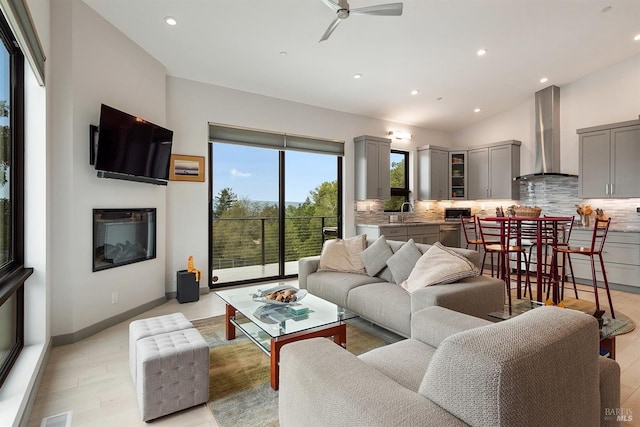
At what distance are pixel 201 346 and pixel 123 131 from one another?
2391mm

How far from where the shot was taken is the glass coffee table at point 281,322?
7.19ft

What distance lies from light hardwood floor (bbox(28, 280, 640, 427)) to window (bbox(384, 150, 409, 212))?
409 cm

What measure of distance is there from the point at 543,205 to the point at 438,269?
14.7ft

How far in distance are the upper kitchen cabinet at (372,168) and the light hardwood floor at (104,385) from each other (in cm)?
379

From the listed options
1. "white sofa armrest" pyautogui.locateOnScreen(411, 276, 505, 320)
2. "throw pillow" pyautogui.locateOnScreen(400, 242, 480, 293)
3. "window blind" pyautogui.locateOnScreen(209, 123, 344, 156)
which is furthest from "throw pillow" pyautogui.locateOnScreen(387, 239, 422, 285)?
"window blind" pyautogui.locateOnScreen(209, 123, 344, 156)

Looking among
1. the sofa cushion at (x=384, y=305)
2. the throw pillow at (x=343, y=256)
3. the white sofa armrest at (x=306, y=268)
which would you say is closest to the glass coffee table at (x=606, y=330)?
the sofa cushion at (x=384, y=305)

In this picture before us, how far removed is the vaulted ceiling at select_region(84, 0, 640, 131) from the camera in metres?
3.31

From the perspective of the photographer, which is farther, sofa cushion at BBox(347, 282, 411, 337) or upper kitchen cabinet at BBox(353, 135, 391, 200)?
upper kitchen cabinet at BBox(353, 135, 391, 200)

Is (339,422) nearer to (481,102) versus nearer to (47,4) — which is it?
(47,4)

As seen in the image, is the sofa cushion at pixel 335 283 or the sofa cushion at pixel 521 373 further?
the sofa cushion at pixel 335 283

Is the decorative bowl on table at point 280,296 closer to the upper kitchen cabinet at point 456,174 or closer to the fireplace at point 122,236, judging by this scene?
the fireplace at point 122,236

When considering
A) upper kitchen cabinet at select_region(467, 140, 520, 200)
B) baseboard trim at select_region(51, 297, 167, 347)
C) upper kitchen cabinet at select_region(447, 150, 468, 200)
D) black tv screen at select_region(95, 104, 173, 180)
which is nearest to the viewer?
baseboard trim at select_region(51, 297, 167, 347)

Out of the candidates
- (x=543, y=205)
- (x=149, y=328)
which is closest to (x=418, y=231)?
(x=543, y=205)

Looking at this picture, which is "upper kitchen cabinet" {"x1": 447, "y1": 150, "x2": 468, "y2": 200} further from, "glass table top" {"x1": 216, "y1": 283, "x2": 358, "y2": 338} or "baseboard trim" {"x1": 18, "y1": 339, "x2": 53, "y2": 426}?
"baseboard trim" {"x1": 18, "y1": 339, "x2": 53, "y2": 426}
